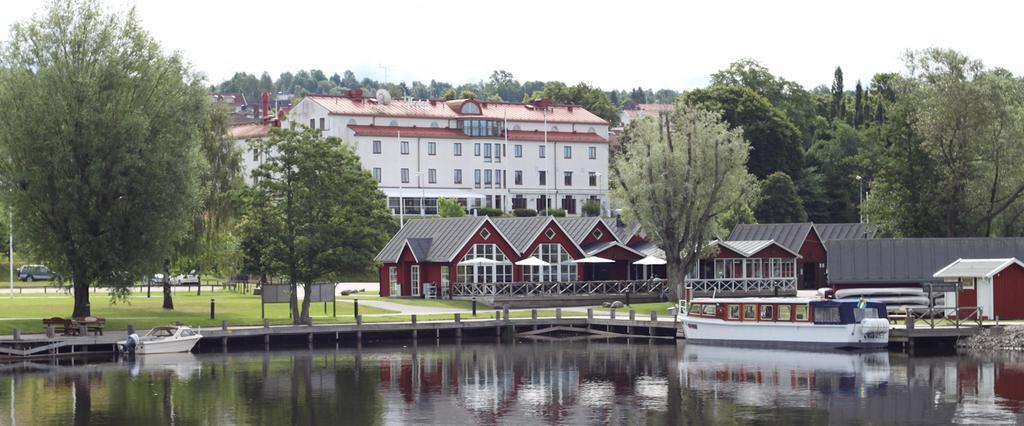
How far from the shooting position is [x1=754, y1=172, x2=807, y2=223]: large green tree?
129000mm

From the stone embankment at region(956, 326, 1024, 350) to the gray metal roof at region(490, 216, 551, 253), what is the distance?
3411 centimetres

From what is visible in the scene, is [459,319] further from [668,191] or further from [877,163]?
[877,163]

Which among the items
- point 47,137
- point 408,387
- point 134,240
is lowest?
point 408,387

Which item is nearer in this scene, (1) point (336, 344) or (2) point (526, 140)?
(1) point (336, 344)

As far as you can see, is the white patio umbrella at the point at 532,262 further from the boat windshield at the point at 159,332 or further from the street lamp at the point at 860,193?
the boat windshield at the point at 159,332

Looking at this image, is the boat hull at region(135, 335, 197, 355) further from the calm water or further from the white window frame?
the white window frame

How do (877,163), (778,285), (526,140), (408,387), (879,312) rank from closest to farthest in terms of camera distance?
(408,387)
(879,312)
(778,285)
(877,163)
(526,140)

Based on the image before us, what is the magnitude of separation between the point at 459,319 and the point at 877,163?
120ft

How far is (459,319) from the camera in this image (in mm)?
73250

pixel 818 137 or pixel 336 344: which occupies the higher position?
pixel 818 137

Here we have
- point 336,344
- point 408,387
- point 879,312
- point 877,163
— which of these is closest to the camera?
point 408,387

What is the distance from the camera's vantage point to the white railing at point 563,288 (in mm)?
87438

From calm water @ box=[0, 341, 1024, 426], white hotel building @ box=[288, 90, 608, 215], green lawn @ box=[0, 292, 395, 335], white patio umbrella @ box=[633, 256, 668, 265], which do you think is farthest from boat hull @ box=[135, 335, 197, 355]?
white hotel building @ box=[288, 90, 608, 215]

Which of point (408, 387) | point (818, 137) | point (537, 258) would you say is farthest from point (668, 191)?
point (818, 137)
